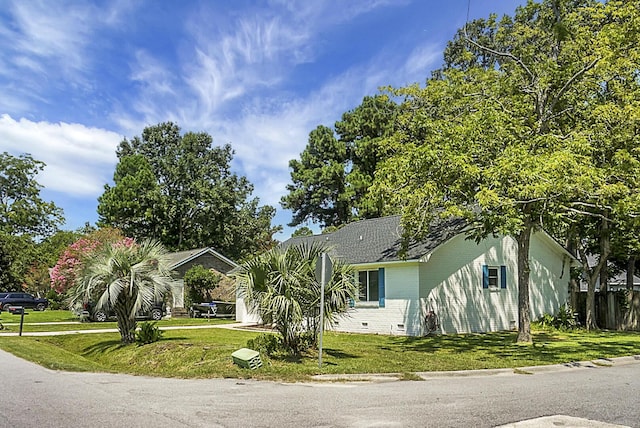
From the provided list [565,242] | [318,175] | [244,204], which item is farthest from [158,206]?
[565,242]

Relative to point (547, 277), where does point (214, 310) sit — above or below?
below

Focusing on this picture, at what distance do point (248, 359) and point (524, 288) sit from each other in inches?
391

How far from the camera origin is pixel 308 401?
8758mm

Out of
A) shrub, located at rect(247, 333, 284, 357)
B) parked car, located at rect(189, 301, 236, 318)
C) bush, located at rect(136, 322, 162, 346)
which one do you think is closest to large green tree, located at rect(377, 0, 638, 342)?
shrub, located at rect(247, 333, 284, 357)

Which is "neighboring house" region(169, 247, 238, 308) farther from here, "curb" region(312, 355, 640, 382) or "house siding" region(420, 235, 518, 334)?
"curb" region(312, 355, 640, 382)

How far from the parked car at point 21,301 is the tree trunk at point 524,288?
124 feet

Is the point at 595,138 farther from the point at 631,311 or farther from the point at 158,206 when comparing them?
the point at 158,206

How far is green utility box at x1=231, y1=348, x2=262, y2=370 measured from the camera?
480 inches

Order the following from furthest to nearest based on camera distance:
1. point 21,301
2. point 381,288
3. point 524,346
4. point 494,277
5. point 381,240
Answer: point 21,301
point 381,240
point 494,277
point 381,288
point 524,346

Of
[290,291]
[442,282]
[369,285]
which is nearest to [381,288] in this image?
[369,285]

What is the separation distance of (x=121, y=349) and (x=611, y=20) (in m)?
18.5

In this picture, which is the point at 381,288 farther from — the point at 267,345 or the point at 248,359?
the point at 248,359

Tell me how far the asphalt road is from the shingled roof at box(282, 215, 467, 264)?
29.4ft

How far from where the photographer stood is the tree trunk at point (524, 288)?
17.9 m
